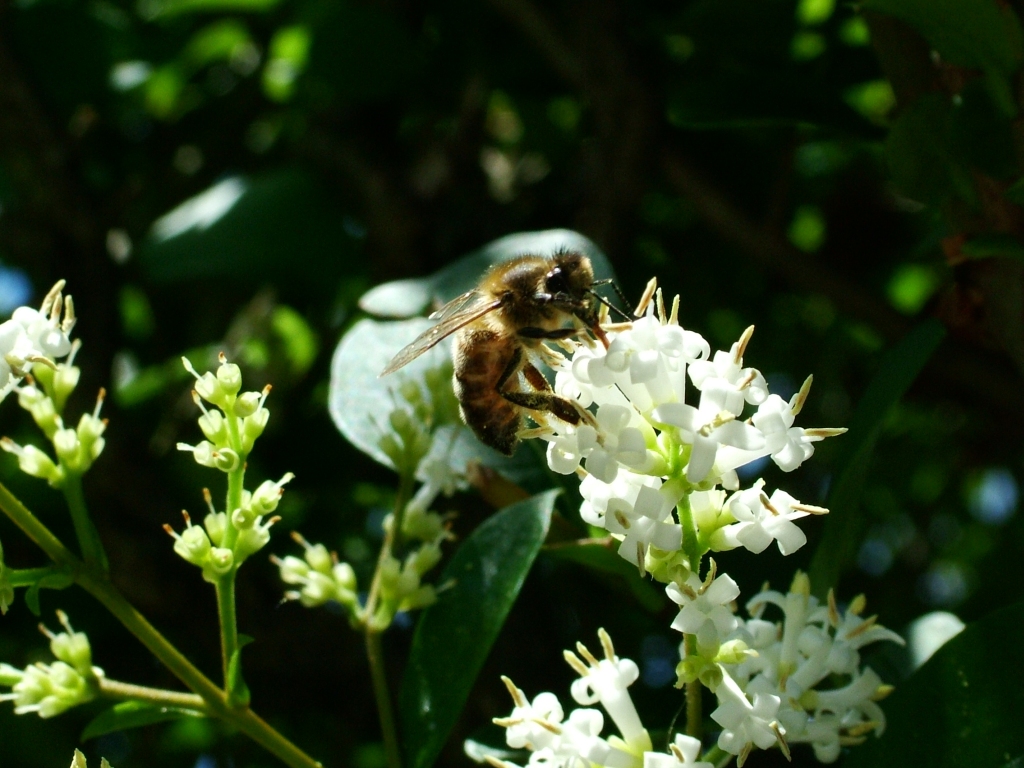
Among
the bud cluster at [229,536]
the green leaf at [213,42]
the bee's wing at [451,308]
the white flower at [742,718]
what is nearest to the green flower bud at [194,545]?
the bud cluster at [229,536]

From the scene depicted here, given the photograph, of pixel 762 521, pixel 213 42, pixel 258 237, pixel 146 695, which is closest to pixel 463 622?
pixel 146 695

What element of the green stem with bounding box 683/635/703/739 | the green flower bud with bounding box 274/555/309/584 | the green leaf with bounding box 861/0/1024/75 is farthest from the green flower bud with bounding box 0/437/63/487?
the green leaf with bounding box 861/0/1024/75

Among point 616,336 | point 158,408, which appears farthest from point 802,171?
point 616,336

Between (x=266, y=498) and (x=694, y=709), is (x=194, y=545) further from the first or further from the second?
(x=694, y=709)

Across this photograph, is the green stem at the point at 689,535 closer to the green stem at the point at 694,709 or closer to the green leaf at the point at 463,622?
the green stem at the point at 694,709

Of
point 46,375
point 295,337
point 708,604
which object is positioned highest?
Result: point 46,375

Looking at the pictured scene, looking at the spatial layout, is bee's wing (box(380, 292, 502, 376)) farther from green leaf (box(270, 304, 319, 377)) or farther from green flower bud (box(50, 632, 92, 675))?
green leaf (box(270, 304, 319, 377))

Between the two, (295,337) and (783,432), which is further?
(295,337)
